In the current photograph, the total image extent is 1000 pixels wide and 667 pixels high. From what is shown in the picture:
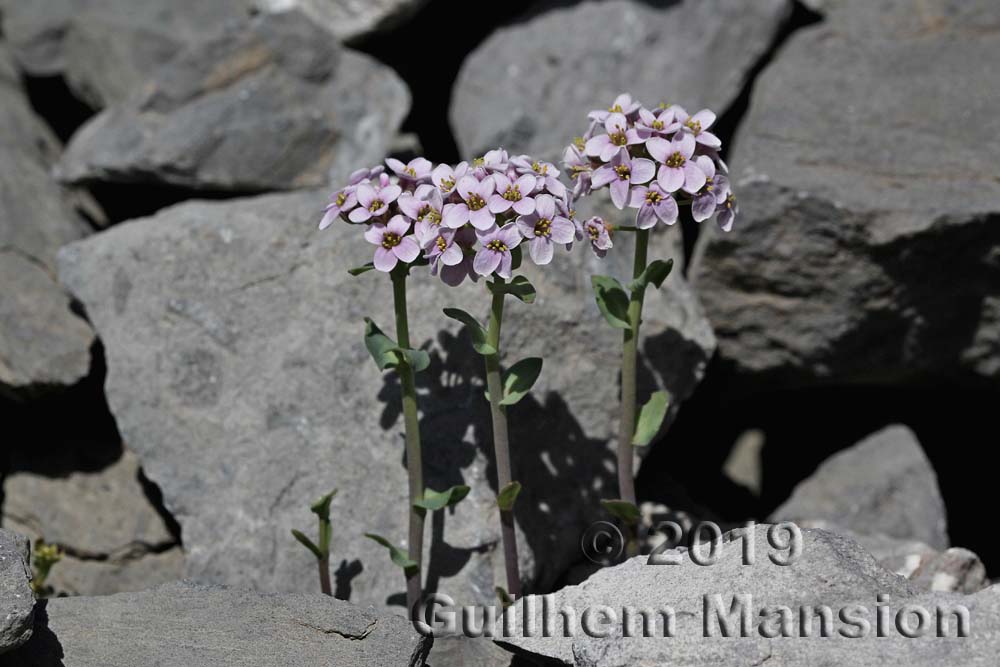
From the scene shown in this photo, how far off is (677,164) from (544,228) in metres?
0.46

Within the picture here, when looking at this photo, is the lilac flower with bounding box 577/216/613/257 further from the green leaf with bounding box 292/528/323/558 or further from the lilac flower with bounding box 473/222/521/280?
the green leaf with bounding box 292/528/323/558

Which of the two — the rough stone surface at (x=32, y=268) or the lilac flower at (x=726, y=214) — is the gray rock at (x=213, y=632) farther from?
the lilac flower at (x=726, y=214)

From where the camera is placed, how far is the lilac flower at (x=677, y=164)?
131 inches

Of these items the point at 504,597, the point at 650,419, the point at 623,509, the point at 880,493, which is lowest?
the point at 880,493

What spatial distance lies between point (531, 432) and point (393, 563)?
2.25 ft

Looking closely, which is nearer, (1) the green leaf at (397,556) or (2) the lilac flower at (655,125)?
(2) the lilac flower at (655,125)

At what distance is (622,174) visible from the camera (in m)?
3.38

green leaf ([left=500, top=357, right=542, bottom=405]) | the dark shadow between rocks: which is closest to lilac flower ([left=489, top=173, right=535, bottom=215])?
green leaf ([left=500, top=357, right=542, bottom=405])

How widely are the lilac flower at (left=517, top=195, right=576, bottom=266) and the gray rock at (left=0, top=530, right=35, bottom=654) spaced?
165cm

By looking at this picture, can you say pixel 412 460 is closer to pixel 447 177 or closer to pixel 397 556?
pixel 397 556

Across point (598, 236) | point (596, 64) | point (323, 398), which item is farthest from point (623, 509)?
point (596, 64)

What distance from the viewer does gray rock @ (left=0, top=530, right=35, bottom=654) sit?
2.87 m

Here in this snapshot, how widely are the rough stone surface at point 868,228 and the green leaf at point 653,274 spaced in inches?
44.0

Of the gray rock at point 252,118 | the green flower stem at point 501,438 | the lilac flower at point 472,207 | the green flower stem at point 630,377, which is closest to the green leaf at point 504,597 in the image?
the green flower stem at point 501,438
